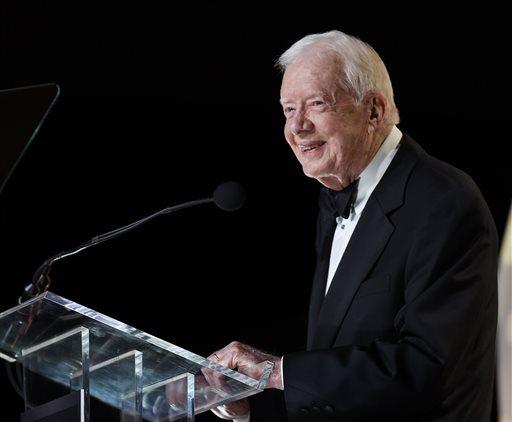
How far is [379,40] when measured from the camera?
14.8 feet

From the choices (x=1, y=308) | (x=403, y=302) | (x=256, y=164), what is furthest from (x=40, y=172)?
(x=403, y=302)

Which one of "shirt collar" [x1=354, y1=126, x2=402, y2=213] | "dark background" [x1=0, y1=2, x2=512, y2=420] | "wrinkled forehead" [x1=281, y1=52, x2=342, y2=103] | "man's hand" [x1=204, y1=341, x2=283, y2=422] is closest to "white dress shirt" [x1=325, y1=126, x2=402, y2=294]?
"shirt collar" [x1=354, y1=126, x2=402, y2=213]

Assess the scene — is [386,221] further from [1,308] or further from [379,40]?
[1,308]

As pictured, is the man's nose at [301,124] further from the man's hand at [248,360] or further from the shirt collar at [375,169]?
the man's hand at [248,360]

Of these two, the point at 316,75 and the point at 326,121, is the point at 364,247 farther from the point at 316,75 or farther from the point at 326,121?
the point at 316,75

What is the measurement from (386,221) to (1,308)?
2.05 m

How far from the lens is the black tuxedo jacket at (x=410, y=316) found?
270 cm

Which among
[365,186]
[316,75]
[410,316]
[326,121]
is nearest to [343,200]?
[365,186]

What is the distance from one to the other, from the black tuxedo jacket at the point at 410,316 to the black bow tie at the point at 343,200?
13cm

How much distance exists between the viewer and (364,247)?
2936 millimetres

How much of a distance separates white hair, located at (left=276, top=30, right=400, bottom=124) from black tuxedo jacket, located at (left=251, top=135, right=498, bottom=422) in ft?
0.94

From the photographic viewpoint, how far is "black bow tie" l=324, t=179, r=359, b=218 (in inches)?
123

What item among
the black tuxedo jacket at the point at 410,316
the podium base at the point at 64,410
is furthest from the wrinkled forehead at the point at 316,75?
the podium base at the point at 64,410

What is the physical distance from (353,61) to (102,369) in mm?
1184
